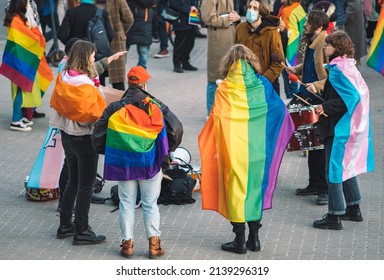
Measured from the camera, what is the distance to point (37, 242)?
946cm

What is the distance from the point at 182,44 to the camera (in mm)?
17359

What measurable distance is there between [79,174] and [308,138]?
92.2 inches

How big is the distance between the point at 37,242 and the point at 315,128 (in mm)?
2790

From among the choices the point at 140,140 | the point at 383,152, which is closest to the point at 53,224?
the point at 140,140

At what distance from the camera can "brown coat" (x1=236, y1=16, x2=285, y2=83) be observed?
11641 mm

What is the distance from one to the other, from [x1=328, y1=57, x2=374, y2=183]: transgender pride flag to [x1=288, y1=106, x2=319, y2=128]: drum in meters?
0.62

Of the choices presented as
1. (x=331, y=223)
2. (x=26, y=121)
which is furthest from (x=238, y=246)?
(x=26, y=121)

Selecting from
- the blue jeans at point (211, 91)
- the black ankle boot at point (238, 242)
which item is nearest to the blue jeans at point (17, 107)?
the blue jeans at point (211, 91)

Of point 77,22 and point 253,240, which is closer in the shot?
point 253,240

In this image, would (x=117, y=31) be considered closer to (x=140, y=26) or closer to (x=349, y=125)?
(x=140, y=26)

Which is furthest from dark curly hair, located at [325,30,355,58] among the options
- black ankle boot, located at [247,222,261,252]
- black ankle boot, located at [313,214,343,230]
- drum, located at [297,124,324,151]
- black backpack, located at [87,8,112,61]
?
black backpack, located at [87,8,112,61]

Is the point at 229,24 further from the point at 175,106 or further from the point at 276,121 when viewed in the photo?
the point at 276,121

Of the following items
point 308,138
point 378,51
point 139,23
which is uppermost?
point 308,138

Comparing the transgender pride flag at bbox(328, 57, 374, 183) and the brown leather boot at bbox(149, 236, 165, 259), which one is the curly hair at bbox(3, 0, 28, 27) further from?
the brown leather boot at bbox(149, 236, 165, 259)
